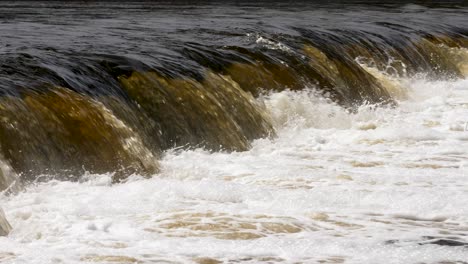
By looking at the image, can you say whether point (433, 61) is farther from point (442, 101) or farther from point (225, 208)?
point (225, 208)

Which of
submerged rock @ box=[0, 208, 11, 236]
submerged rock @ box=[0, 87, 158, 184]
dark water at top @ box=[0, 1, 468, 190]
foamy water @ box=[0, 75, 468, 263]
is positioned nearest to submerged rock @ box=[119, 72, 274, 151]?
dark water at top @ box=[0, 1, 468, 190]

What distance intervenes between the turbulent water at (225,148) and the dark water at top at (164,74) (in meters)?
0.03

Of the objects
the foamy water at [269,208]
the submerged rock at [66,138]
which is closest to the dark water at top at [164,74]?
the submerged rock at [66,138]

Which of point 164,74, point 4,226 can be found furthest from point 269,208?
point 164,74

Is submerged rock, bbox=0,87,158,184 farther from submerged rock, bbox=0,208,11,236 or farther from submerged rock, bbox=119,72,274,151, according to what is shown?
submerged rock, bbox=0,208,11,236

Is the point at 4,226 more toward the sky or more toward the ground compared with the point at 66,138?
more toward the ground

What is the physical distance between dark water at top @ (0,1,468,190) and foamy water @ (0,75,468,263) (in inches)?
15.1

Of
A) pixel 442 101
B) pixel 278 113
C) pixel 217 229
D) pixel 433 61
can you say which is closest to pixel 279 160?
pixel 278 113

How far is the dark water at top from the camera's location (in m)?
9.62

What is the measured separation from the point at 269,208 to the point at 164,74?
4.17 meters

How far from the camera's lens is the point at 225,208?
8.22 m

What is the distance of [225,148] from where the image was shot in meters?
11.1

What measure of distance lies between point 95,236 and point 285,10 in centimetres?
1998

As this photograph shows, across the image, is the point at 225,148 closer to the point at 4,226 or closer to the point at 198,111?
the point at 198,111
